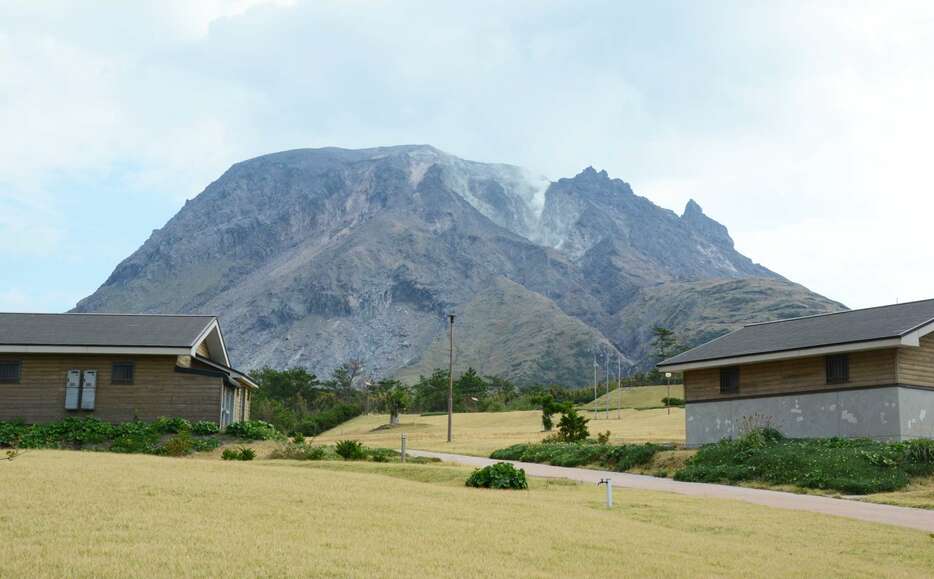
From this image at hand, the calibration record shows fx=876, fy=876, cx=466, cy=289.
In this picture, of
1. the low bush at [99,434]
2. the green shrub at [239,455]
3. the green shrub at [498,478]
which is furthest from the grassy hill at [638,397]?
the green shrub at [498,478]

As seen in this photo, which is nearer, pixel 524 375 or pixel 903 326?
pixel 903 326

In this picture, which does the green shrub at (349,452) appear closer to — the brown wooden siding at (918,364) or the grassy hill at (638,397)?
the brown wooden siding at (918,364)

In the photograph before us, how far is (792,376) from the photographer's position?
33562mm

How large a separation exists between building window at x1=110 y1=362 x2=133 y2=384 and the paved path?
17.1 metres

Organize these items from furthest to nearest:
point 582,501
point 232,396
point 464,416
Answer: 1. point 464,416
2. point 232,396
3. point 582,501

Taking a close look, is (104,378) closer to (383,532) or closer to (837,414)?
(383,532)

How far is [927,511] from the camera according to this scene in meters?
21.2

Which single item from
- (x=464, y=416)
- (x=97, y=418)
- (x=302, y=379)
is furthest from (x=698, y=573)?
(x=302, y=379)

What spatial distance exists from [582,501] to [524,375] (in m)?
175

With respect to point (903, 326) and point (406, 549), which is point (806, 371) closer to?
point (903, 326)

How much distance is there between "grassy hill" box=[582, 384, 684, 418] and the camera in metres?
86.6

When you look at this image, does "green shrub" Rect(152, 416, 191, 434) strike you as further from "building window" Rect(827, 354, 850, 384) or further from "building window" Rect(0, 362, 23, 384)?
"building window" Rect(827, 354, 850, 384)

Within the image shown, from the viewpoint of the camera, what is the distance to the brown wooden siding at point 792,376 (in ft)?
101

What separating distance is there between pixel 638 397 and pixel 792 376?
58797mm
